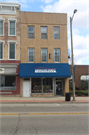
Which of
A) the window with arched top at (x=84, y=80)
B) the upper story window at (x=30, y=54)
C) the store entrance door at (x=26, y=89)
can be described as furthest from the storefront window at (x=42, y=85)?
the window with arched top at (x=84, y=80)

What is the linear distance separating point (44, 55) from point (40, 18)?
5061mm

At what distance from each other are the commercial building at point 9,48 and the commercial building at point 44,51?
682 mm

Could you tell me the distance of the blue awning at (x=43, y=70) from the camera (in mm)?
19000

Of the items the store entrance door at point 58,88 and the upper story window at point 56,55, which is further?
the store entrance door at point 58,88

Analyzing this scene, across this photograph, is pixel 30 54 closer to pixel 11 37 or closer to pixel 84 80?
pixel 11 37

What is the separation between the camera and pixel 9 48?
2023 centimetres

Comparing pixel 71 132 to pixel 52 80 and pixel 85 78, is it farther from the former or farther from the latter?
pixel 85 78

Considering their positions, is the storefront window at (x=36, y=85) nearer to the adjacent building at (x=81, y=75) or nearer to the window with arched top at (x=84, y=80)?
the adjacent building at (x=81, y=75)

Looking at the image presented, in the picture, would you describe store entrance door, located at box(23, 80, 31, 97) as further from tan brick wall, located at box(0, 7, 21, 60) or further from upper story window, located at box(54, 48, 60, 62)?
upper story window, located at box(54, 48, 60, 62)

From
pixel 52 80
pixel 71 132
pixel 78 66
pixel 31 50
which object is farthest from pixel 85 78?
pixel 71 132

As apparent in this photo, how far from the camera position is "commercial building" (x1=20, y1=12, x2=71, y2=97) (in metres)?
20.0

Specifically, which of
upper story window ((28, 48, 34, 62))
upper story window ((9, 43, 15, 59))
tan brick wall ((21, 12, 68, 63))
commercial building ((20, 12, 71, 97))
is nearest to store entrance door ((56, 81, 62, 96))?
commercial building ((20, 12, 71, 97))

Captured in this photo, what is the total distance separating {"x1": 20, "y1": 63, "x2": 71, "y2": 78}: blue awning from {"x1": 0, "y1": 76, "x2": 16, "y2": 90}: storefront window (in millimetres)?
2066

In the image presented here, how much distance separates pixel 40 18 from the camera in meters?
20.7
